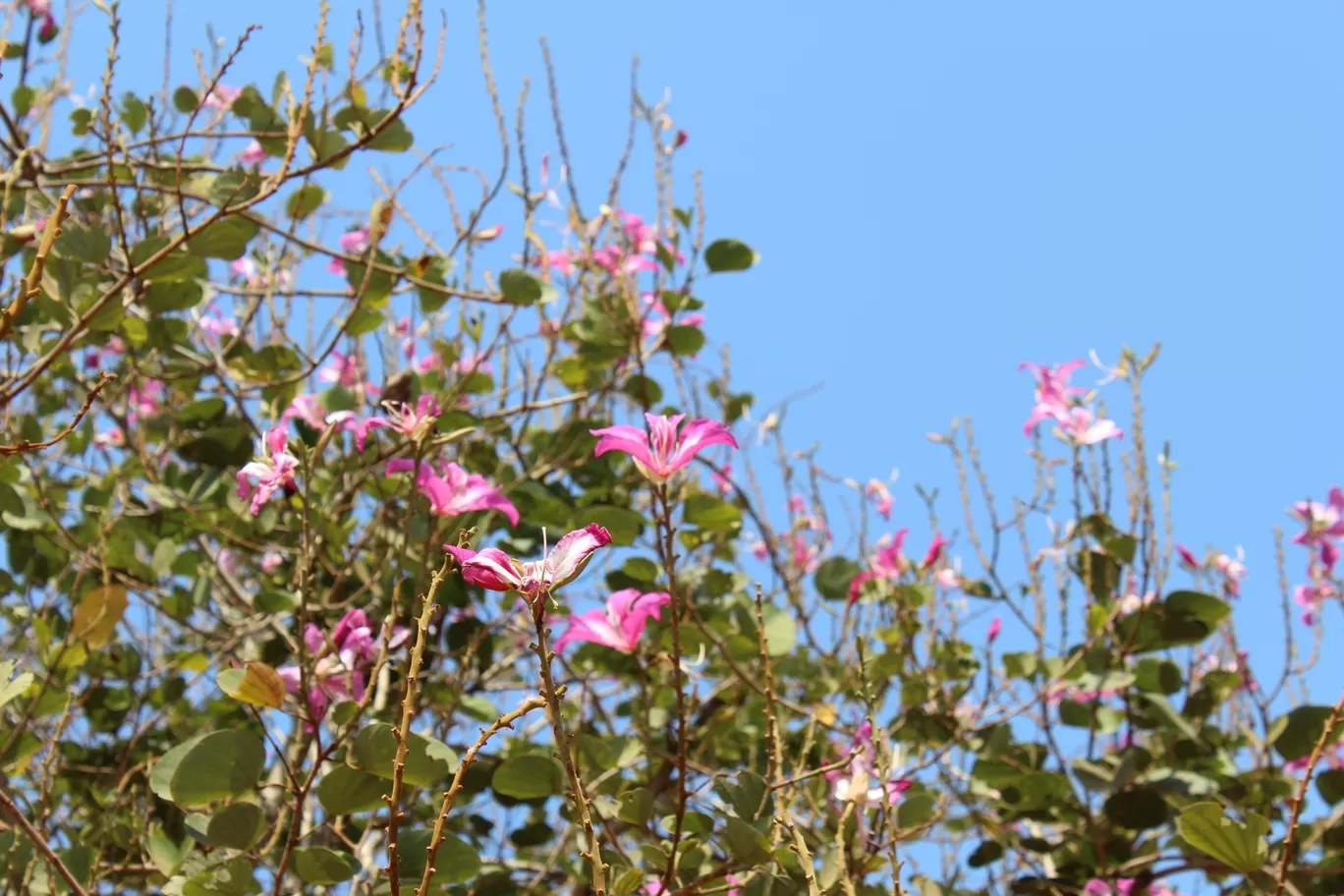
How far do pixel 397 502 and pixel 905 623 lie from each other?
0.94 metres

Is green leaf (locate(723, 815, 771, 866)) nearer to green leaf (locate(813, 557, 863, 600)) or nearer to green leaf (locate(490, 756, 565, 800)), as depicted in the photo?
green leaf (locate(490, 756, 565, 800))

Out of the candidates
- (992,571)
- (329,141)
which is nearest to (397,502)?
(329,141)

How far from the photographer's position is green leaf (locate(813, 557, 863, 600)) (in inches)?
80.9

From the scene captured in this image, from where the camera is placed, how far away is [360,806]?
3.46 ft

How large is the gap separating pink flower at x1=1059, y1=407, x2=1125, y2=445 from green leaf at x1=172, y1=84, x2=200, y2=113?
1633mm

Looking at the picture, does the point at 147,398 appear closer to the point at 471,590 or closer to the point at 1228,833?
the point at 471,590

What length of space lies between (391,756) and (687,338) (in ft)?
3.76

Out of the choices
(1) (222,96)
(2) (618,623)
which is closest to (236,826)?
(2) (618,623)

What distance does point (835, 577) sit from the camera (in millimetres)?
2059

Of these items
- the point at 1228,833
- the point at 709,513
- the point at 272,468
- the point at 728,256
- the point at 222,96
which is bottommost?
the point at 1228,833

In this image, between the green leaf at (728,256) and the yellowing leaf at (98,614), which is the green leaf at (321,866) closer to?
the yellowing leaf at (98,614)

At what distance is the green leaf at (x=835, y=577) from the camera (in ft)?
6.74

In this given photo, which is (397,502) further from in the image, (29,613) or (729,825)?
(729,825)

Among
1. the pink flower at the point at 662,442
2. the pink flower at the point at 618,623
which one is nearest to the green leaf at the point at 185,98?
the pink flower at the point at 618,623
